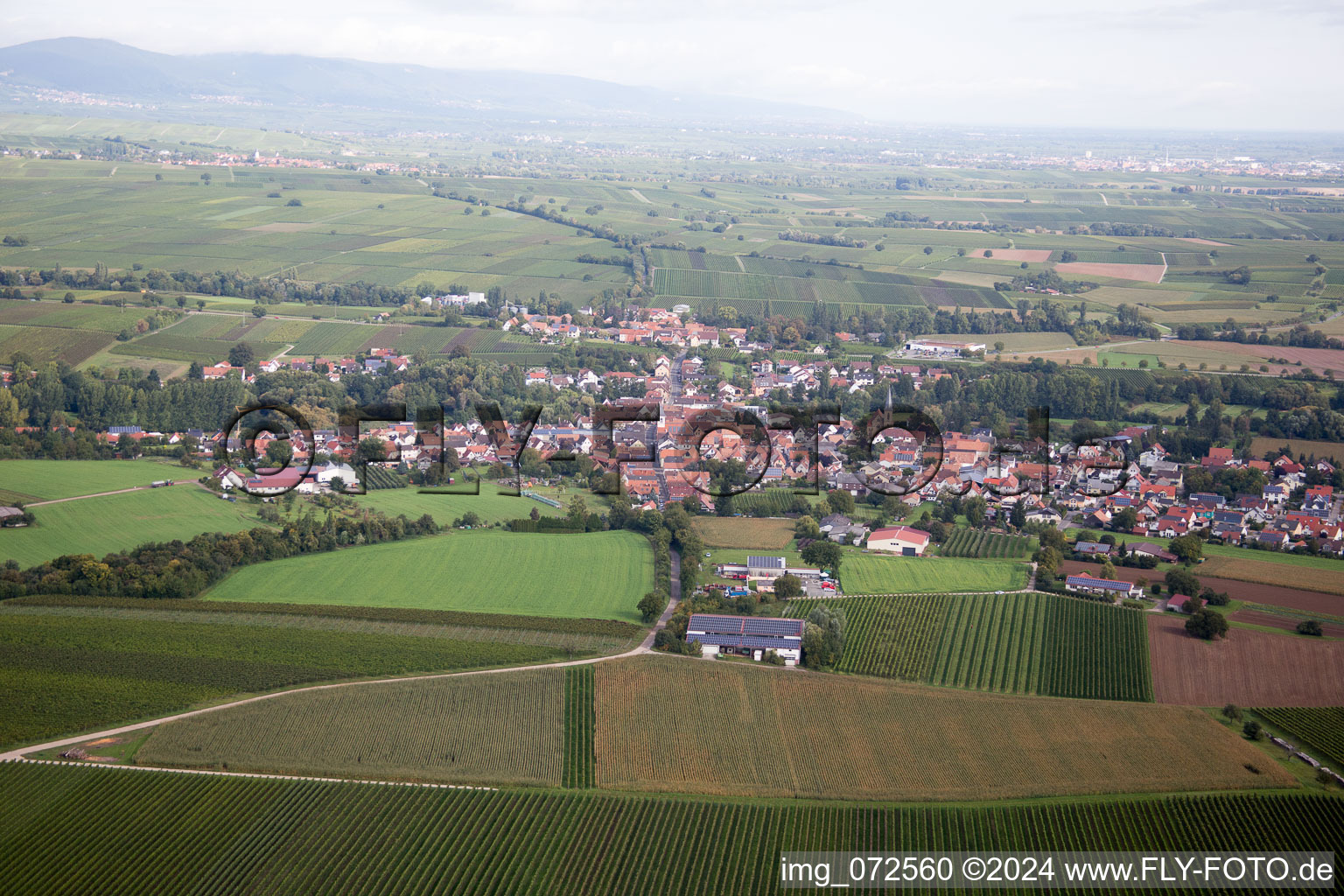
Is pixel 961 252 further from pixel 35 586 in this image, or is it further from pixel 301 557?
pixel 35 586

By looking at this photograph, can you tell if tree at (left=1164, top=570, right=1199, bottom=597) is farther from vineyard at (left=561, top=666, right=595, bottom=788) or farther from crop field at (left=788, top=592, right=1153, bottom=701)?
vineyard at (left=561, top=666, right=595, bottom=788)

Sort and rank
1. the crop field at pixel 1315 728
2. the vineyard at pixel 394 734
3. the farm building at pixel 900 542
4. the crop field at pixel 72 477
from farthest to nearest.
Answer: the crop field at pixel 72 477 → the farm building at pixel 900 542 → the crop field at pixel 1315 728 → the vineyard at pixel 394 734

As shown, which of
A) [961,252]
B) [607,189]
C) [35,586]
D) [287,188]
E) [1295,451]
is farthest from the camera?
[607,189]

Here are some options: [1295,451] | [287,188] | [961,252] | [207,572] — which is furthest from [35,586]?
[287,188]

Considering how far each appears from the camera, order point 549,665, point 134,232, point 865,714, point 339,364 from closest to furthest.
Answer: point 865,714, point 549,665, point 339,364, point 134,232

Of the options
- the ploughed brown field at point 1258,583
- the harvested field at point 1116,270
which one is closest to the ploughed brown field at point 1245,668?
the ploughed brown field at point 1258,583

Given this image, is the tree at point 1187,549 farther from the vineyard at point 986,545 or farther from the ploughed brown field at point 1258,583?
the vineyard at point 986,545

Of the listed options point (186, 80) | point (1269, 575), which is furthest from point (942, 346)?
point (186, 80)
